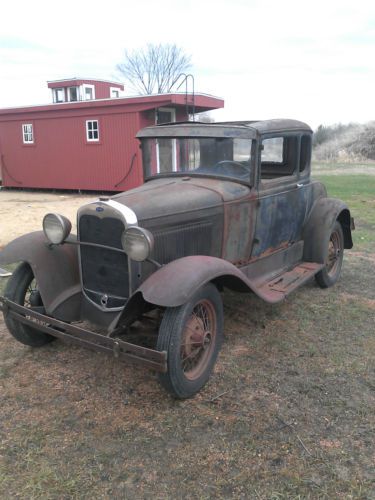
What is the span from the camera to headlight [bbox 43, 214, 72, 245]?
332cm

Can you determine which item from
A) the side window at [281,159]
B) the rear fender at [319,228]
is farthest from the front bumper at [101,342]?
the rear fender at [319,228]

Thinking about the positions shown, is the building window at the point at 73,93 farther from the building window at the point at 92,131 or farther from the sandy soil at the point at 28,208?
the building window at the point at 92,131

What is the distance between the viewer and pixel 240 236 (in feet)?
13.0

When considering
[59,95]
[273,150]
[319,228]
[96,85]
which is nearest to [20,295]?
[273,150]

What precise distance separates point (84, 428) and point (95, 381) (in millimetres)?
537

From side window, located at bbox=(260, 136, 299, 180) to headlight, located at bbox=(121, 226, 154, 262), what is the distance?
2.23 m

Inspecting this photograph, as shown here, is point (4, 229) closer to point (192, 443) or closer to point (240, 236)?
point (240, 236)

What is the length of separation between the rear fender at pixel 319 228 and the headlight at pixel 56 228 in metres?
2.82

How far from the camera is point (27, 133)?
51.6ft

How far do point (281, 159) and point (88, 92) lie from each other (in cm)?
1746

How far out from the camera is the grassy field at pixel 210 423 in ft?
7.56

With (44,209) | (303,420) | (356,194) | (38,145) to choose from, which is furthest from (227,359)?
(38,145)

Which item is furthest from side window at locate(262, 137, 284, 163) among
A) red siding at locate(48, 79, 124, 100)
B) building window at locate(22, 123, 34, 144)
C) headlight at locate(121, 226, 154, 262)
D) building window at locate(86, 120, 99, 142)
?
red siding at locate(48, 79, 124, 100)

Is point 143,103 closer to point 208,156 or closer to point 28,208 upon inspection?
point 28,208
